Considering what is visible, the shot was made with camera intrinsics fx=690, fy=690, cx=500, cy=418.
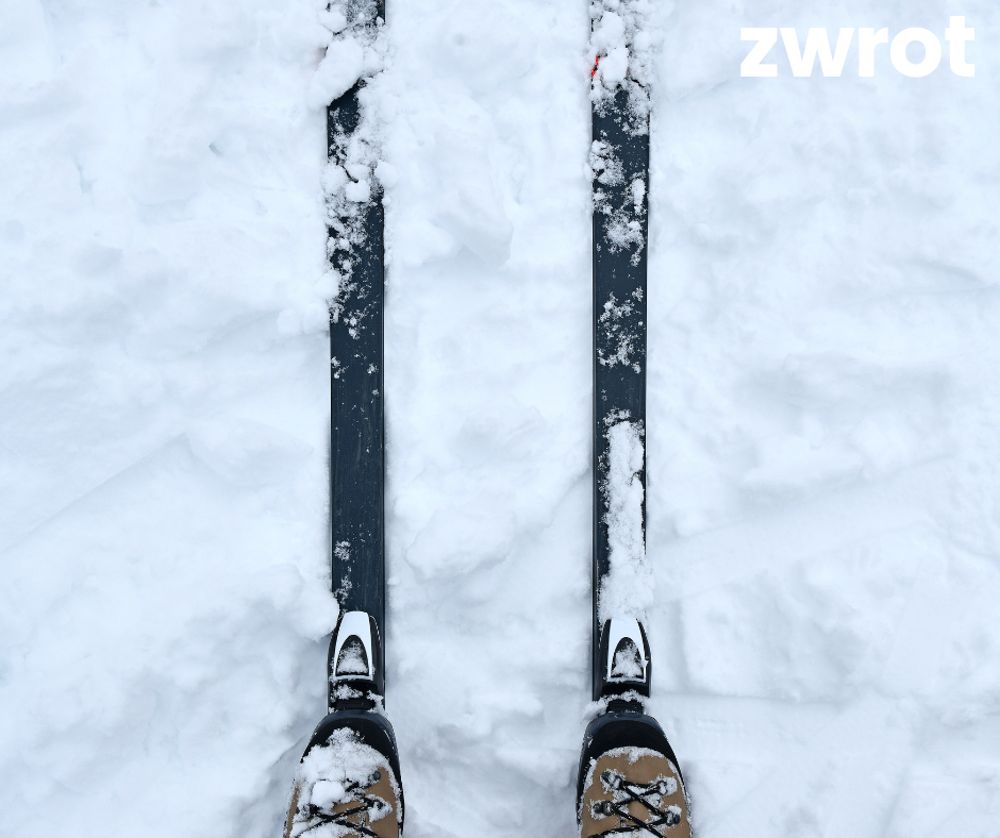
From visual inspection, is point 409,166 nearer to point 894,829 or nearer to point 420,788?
point 420,788

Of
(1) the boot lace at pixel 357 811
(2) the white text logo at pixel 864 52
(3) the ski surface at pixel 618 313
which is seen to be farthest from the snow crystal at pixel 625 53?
(1) the boot lace at pixel 357 811

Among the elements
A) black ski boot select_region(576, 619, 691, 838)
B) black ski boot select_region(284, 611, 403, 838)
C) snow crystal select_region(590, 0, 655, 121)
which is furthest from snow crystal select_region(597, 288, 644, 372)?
black ski boot select_region(284, 611, 403, 838)

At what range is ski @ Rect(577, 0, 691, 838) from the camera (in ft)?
4.60

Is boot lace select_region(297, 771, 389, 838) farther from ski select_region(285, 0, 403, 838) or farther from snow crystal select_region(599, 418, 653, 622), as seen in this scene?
snow crystal select_region(599, 418, 653, 622)

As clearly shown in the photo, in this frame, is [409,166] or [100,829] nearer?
[100,829]

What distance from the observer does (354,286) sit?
149 cm

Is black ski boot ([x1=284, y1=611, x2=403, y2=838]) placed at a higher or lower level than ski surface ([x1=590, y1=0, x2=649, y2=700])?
lower

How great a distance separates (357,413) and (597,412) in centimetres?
52

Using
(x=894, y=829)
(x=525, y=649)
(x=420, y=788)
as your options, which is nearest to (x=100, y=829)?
(x=420, y=788)

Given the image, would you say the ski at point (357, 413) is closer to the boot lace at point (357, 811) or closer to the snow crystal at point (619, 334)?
the boot lace at point (357, 811)

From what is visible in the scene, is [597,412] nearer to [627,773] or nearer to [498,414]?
[498,414]

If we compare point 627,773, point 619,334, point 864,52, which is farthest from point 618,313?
point 627,773

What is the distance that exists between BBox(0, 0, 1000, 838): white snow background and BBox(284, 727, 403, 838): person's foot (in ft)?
0.32

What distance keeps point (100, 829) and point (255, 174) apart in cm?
138
